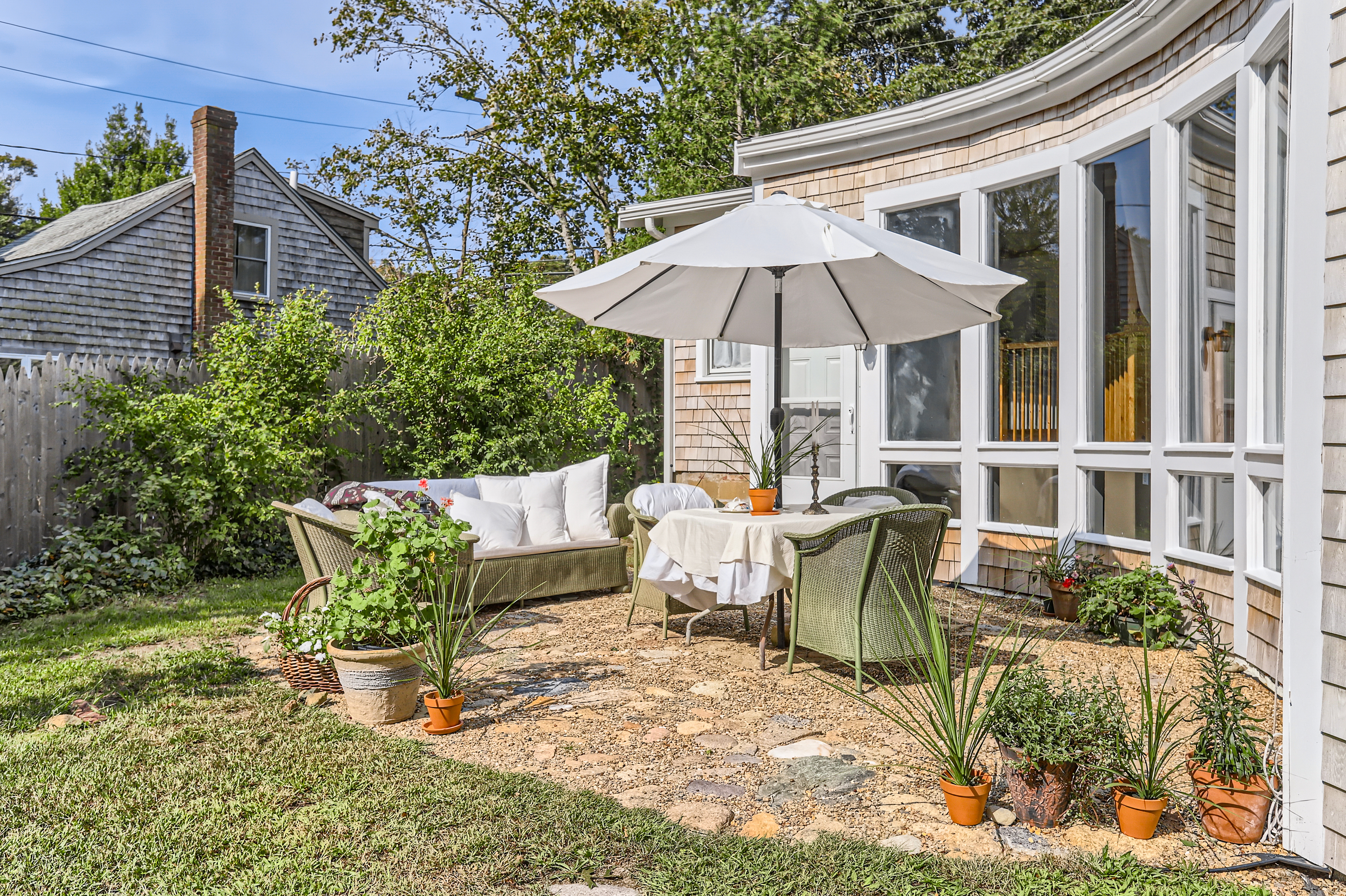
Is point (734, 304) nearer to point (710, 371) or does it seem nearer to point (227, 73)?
point (710, 371)

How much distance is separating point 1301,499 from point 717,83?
1340 cm

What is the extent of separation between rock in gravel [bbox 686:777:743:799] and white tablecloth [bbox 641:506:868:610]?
1387mm

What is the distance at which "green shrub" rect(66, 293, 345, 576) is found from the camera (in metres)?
7.10

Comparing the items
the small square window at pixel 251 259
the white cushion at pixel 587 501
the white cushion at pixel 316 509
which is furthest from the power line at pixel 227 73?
the white cushion at pixel 316 509

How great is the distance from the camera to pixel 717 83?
14516 mm

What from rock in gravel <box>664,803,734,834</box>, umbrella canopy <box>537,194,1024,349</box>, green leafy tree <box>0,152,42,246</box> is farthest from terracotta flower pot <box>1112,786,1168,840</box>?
green leafy tree <box>0,152,42,246</box>

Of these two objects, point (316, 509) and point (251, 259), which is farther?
point (251, 259)

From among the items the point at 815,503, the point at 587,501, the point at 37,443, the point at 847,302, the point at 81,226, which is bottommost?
the point at 587,501

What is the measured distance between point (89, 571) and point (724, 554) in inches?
196

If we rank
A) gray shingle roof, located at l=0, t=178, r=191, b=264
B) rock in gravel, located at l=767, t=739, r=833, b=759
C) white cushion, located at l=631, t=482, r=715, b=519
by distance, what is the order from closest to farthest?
rock in gravel, located at l=767, t=739, r=833, b=759, white cushion, located at l=631, t=482, r=715, b=519, gray shingle roof, located at l=0, t=178, r=191, b=264

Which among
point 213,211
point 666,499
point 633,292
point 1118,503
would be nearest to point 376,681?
point 633,292

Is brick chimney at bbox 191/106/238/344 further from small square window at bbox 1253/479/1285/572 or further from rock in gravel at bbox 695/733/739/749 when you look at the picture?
small square window at bbox 1253/479/1285/572

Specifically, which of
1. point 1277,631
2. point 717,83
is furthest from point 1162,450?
point 717,83

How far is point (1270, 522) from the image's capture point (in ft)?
13.7
